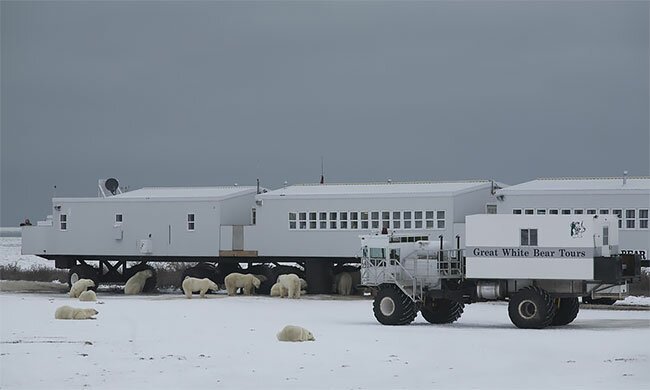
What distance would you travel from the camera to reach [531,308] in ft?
101

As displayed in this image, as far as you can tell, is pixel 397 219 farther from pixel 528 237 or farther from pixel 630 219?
pixel 528 237

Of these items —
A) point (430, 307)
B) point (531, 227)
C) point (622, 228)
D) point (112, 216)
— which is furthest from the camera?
point (112, 216)

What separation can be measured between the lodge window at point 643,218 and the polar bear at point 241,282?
14.0m

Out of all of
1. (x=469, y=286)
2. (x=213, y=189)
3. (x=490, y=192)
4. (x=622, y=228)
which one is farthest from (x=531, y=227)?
(x=213, y=189)

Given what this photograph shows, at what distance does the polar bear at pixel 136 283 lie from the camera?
50.1 m

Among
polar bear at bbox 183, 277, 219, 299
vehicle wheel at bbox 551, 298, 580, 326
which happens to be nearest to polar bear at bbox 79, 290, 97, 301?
polar bear at bbox 183, 277, 219, 299

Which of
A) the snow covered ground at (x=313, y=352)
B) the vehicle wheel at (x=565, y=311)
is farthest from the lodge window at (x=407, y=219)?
the vehicle wheel at (x=565, y=311)

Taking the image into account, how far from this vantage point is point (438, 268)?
32562mm

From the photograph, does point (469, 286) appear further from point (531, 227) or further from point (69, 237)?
point (69, 237)

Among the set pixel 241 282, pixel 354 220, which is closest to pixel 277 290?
pixel 241 282

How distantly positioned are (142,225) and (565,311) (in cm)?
2334

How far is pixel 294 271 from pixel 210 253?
3.49 m

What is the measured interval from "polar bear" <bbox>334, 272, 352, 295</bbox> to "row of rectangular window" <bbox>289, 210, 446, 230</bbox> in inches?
76.0

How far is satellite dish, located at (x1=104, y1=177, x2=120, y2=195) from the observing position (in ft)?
181
